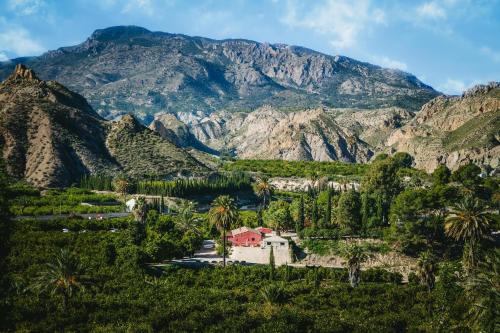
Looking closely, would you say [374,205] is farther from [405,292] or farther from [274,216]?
[405,292]

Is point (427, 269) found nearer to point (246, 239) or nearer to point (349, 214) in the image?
point (349, 214)

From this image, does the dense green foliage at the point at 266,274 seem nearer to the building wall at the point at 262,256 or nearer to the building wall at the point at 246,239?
the building wall at the point at 262,256

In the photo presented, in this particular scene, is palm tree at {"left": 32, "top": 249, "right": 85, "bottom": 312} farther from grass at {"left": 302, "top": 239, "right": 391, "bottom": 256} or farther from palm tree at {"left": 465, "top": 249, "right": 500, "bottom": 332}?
grass at {"left": 302, "top": 239, "right": 391, "bottom": 256}

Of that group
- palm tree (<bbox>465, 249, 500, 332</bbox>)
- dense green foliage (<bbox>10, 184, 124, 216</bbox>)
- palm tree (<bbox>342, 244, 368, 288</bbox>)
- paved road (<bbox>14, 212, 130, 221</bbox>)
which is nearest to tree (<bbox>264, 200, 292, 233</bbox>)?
palm tree (<bbox>342, 244, 368, 288</bbox>)

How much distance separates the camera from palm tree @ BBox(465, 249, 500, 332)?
140 ft

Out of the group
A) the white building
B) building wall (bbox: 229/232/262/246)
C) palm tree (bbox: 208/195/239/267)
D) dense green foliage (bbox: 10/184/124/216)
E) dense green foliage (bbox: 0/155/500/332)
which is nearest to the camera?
dense green foliage (bbox: 0/155/500/332)

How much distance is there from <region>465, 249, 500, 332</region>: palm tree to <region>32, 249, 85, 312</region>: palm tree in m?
41.9

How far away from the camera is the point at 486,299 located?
43219mm

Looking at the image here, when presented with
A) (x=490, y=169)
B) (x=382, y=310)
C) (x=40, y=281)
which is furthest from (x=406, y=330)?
(x=490, y=169)

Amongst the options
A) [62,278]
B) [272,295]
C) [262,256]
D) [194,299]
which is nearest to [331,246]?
[262,256]

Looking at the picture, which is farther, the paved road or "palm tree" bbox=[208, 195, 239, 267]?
the paved road

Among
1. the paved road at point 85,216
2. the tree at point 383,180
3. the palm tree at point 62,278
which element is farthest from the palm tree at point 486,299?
the paved road at point 85,216

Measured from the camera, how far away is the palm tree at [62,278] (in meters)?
54.7

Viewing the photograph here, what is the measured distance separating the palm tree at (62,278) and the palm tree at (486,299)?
41920 millimetres
